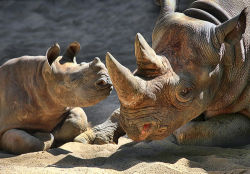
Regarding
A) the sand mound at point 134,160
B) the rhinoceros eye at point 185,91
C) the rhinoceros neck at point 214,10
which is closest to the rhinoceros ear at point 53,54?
the sand mound at point 134,160

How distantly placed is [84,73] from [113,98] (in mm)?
2317

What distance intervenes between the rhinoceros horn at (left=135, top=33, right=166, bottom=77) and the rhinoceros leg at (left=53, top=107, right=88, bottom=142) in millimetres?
1327

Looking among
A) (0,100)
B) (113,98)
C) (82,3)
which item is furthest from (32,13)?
(0,100)

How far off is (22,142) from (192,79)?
5.24ft

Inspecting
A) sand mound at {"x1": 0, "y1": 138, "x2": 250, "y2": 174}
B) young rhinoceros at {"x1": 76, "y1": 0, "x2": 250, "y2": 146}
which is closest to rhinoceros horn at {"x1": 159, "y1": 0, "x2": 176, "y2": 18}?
young rhinoceros at {"x1": 76, "y1": 0, "x2": 250, "y2": 146}

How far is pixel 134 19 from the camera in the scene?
29.3 ft

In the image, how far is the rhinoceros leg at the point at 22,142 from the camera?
4188mm

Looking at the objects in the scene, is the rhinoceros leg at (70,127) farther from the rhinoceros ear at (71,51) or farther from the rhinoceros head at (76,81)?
the rhinoceros ear at (71,51)

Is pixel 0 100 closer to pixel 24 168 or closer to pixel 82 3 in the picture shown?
pixel 24 168

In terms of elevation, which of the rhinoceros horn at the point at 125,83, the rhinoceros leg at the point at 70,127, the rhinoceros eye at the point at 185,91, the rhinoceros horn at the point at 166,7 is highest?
the rhinoceros horn at the point at 166,7

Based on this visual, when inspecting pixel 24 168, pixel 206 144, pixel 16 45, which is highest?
pixel 24 168

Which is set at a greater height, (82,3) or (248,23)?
(248,23)

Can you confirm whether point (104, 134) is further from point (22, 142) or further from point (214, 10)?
point (214, 10)

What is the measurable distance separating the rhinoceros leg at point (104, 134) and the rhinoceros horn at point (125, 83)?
4.64 ft
